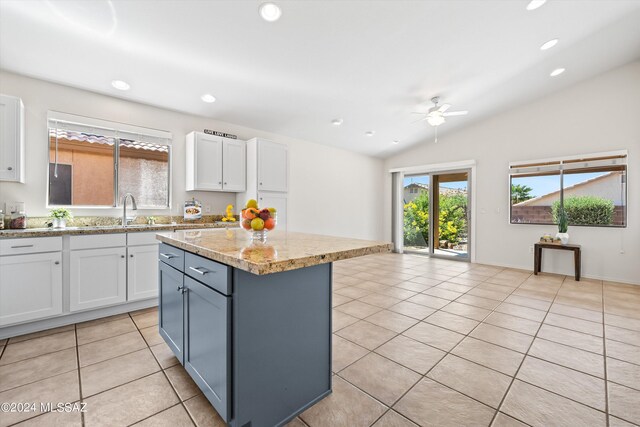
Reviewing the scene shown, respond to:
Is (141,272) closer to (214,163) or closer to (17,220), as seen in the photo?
(17,220)

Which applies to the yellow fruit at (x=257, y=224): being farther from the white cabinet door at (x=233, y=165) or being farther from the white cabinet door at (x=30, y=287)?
the white cabinet door at (x=233, y=165)

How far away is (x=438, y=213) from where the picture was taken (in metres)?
6.45

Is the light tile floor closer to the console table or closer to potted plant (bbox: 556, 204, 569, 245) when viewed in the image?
the console table

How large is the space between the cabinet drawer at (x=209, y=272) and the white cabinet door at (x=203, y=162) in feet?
7.87

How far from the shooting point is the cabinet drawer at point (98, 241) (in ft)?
8.46

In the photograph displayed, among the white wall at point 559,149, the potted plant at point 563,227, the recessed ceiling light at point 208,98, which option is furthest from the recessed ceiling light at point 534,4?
the recessed ceiling light at point 208,98

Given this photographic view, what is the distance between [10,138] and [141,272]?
1.73m

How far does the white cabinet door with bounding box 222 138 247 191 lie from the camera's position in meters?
4.03

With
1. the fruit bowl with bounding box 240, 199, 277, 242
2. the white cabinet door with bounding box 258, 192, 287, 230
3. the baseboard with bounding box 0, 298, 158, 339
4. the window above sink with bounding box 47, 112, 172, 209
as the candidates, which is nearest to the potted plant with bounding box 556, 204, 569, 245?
the white cabinet door with bounding box 258, 192, 287, 230

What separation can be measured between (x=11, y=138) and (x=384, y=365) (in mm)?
3912

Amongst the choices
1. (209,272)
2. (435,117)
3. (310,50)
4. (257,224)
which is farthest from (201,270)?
(435,117)

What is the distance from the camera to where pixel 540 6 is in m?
2.74

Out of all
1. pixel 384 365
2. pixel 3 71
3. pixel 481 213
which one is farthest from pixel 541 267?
pixel 3 71

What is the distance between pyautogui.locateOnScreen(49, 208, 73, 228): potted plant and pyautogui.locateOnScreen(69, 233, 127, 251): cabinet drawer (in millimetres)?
581
